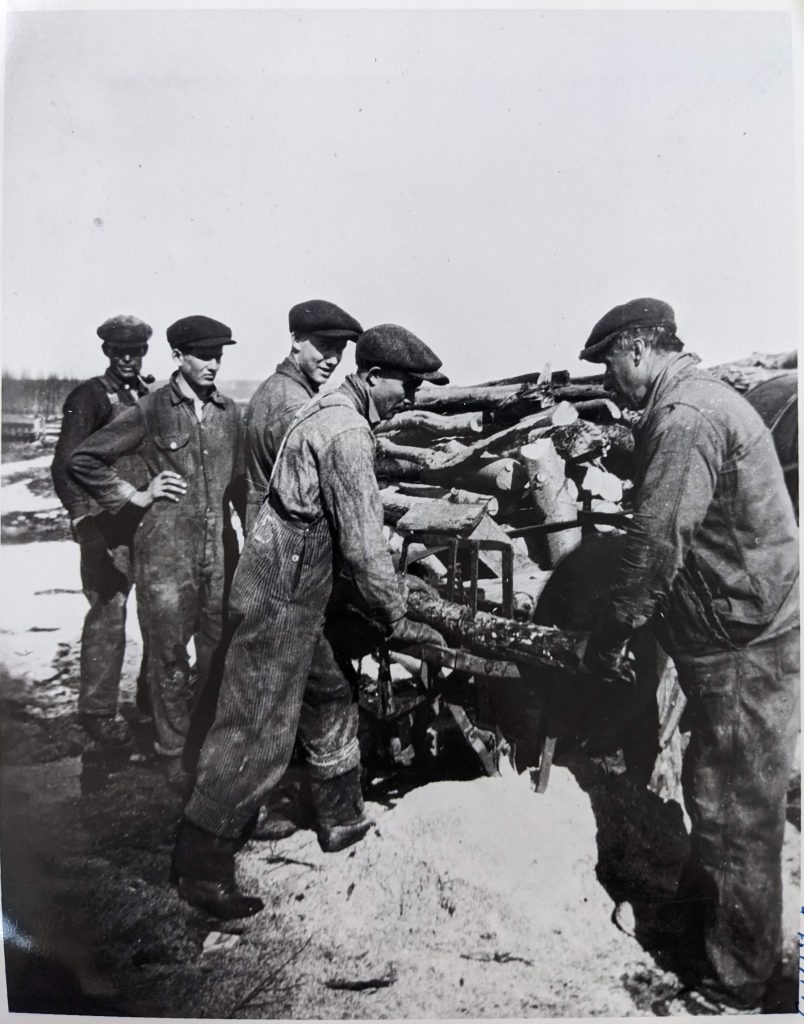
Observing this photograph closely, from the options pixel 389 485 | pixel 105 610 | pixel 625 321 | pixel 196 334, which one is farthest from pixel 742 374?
pixel 105 610

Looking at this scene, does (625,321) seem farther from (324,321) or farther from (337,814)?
(337,814)

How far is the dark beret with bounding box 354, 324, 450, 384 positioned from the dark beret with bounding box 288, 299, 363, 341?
0.09m

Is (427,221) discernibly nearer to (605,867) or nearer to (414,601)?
(414,601)

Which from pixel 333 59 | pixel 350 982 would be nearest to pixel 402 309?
pixel 333 59

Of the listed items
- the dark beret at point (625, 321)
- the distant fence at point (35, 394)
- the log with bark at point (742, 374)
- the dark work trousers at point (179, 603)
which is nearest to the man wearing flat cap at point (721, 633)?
the log with bark at point (742, 374)

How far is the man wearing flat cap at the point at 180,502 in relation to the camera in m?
3.40

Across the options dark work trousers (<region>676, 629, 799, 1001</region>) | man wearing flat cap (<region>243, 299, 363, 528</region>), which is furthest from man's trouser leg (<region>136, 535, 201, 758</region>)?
dark work trousers (<region>676, 629, 799, 1001</region>)

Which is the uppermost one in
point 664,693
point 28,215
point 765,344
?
point 28,215

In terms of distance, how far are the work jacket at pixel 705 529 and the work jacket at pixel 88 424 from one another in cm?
229

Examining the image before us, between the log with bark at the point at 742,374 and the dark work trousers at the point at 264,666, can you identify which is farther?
the log with bark at the point at 742,374

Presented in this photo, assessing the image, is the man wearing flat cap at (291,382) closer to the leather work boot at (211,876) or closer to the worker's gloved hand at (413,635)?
the worker's gloved hand at (413,635)

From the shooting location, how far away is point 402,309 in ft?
11.3

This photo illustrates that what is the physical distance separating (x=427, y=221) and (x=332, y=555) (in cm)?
162

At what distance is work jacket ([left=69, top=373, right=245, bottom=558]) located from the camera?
11.2 feet
